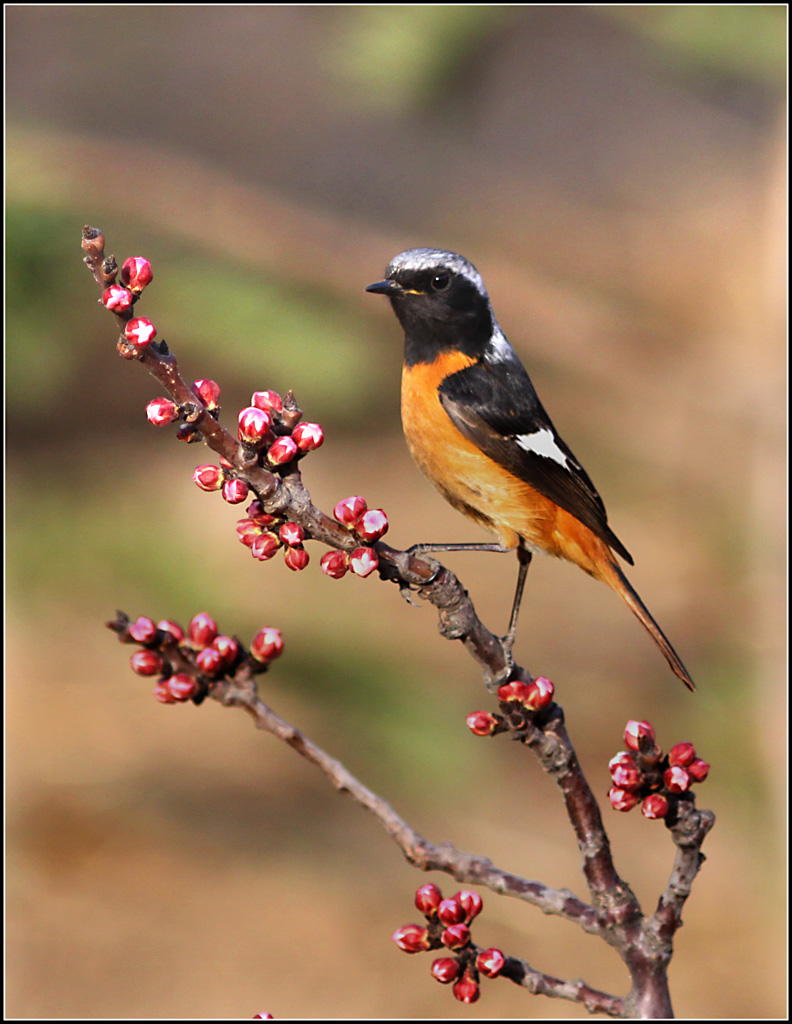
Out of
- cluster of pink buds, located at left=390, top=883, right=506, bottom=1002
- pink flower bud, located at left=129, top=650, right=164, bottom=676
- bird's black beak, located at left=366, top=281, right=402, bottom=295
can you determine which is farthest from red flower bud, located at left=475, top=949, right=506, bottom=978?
bird's black beak, located at left=366, top=281, right=402, bottom=295

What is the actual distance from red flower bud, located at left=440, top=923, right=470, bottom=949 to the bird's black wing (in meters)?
0.80

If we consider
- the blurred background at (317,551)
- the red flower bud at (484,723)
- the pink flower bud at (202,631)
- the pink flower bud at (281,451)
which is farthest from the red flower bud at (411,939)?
the blurred background at (317,551)

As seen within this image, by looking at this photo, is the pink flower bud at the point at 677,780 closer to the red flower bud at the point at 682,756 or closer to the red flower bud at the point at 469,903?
the red flower bud at the point at 682,756

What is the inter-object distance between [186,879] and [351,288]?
3.47 m

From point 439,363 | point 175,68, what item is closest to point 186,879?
point 439,363

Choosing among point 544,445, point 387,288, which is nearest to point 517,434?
point 544,445

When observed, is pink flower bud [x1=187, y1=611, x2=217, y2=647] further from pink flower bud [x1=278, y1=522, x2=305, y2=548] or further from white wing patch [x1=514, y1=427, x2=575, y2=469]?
white wing patch [x1=514, y1=427, x2=575, y2=469]

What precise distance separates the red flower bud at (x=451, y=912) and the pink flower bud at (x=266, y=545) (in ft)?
2.07

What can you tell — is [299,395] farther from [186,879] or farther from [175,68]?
[175,68]

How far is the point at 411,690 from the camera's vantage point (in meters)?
4.00

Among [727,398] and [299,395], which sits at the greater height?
[727,398]

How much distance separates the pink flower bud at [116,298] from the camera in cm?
103

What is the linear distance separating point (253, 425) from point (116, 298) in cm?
22

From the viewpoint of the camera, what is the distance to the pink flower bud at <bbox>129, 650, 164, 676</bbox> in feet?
4.52
